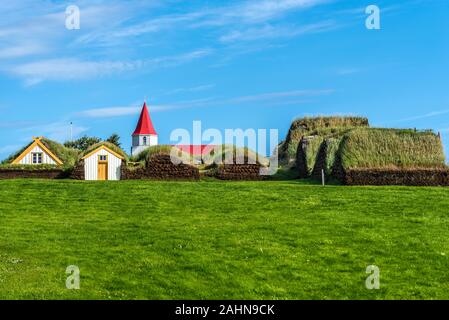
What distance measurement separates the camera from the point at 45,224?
28.1m

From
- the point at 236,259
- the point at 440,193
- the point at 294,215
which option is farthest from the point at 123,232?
the point at 440,193

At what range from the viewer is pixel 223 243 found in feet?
79.3

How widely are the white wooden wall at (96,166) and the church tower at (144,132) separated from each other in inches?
2659

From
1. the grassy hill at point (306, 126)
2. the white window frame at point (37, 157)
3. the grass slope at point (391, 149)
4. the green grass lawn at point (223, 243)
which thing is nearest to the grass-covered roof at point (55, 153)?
the white window frame at point (37, 157)

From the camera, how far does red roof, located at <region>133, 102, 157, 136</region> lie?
122m

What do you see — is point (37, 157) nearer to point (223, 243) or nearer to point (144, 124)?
point (223, 243)

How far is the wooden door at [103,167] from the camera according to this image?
173 feet

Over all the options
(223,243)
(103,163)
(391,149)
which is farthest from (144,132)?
(223,243)

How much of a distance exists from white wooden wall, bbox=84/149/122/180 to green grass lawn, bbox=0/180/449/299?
651 inches

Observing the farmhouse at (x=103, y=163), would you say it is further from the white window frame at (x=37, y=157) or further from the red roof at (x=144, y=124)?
the red roof at (x=144, y=124)

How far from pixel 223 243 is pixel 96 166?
100 feet
